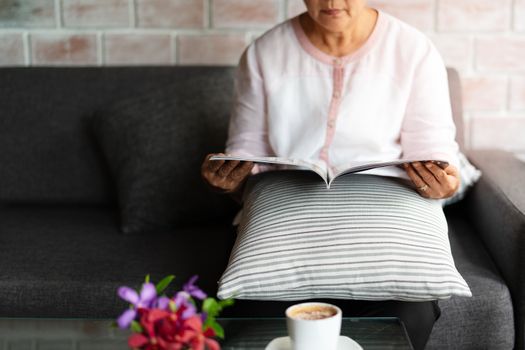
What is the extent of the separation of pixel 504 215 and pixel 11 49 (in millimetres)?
1490

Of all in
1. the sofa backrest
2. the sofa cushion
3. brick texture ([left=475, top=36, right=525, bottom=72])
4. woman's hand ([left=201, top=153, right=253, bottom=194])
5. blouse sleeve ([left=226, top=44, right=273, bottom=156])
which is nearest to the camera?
woman's hand ([left=201, top=153, right=253, bottom=194])

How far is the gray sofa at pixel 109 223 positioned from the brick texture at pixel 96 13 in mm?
190

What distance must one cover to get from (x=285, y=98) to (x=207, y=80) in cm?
39

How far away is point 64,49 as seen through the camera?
230 centimetres

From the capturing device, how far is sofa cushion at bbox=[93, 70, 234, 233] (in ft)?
6.30

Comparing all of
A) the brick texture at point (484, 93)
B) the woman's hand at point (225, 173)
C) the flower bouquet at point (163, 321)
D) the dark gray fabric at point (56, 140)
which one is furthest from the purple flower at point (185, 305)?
the brick texture at point (484, 93)

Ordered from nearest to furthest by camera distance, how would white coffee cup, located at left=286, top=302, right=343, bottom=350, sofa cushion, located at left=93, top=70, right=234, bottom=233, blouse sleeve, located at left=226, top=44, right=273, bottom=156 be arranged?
1. white coffee cup, located at left=286, top=302, right=343, bottom=350
2. blouse sleeve, located at left=226, top=44, right=273, bottom=156
3. sofa cushion, located at left=93, top=70, right=234, bottom=233

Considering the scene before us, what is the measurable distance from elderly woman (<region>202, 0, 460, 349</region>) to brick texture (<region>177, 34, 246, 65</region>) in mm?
506

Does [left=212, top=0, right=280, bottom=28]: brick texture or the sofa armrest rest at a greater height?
[left=212, top=0, right=280, bottom=28]: brick texture

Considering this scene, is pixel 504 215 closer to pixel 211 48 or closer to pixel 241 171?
pixel 241 171

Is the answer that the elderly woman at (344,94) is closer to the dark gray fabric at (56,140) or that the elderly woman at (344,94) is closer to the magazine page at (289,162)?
the magazine page at (289,162)

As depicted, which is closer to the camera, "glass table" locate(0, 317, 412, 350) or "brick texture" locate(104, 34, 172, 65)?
"glass table" locate(0, 317, 412, 350)

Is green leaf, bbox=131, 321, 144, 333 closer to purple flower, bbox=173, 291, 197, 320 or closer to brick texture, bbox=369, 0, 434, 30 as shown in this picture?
purple flower, bbox=173, 291, 197, 320

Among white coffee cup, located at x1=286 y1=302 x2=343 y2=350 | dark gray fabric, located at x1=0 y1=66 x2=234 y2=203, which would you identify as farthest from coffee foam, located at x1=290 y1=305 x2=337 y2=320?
dark gray fabric, located at x1=0 y1=66 x2=234 y2=203
